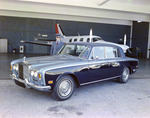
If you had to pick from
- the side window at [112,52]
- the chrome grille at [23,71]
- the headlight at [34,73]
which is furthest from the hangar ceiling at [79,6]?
the headlight at [34,73]

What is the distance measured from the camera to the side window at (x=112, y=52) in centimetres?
513

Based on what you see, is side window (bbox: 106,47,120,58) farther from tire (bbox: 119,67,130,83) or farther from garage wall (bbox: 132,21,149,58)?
garage wall (bbox: 132,21,149,58)

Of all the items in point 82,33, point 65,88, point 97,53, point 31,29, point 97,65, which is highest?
point 31,29

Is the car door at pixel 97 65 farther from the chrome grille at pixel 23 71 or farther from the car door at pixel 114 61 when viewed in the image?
the chrome grille at pixel 23 71

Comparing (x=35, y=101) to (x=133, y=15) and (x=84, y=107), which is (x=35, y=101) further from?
(x=133, y=15)

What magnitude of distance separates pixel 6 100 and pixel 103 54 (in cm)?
340

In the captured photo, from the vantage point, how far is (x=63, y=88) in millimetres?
3850

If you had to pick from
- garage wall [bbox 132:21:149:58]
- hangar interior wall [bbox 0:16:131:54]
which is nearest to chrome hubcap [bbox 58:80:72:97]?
garage wall [bbox 132:21:149:58]

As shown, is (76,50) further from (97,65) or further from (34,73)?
(34,73)

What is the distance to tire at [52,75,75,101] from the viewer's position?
3.69 meters

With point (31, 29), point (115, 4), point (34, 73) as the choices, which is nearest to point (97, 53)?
point (34, 73)

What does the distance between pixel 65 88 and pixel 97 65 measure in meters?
1.36

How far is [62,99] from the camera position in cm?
386

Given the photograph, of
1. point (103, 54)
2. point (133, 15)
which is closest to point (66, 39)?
point (133, 15)
